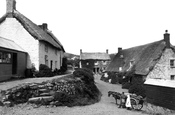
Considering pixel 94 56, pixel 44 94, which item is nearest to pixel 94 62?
pixel 94 56

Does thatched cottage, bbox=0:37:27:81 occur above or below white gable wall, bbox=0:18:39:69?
below

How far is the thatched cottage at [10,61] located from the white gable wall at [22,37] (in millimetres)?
852

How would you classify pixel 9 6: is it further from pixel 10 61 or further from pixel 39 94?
pixel 39 94

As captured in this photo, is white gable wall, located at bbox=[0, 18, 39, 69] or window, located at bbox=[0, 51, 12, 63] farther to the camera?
white gable wall, located at bbox=[0, 18, 39, 69]

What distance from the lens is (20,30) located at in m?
18.9

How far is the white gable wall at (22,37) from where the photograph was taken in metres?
18.6

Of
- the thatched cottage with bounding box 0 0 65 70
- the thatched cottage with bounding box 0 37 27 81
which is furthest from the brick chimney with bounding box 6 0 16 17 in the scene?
the thatched cottage with bounding box 0 37 27 81

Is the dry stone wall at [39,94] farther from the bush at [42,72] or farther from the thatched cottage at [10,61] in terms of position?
the bush at [42,72]

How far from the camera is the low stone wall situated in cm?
912

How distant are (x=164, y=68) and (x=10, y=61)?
21234 millimetres

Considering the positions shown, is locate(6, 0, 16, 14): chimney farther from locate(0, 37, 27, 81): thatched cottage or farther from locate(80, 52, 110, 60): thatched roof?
locate(80, 52, 110, 60): thatched roof

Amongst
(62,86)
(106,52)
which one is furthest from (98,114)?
(106,52)

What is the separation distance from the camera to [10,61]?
15.1 m

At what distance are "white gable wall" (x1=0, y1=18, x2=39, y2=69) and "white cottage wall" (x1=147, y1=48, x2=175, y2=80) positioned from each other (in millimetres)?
16493
